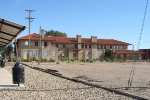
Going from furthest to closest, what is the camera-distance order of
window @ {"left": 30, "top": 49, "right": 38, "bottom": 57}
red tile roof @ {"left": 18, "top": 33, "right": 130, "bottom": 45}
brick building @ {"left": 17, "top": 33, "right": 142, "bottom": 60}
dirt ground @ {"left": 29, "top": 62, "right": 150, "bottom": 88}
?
1. red tile roof @ {"left": 18, "top": 33, "right": 130, "bottom": 45}
2. brick building @ {"left": 17, "top": 33, "right": 142, "bottom": 60}
3. window @ {"left": 30, "top": 49, "right": 38, "bottom": 57}
4. dirt ground @ {"left": 29, "top": 62, "right": 150, "bottom": 88}

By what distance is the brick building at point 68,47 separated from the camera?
107m


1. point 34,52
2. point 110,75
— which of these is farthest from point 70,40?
A: point 110,75

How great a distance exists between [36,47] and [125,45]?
3864 centimetres

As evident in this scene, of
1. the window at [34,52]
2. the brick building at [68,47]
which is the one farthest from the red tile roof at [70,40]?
the window at [34,52]

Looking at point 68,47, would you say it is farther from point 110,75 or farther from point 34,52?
point 110,75

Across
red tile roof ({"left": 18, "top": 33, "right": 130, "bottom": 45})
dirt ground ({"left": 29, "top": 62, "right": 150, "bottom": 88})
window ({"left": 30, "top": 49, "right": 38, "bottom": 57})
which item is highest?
red tile roof ({"left": 18, "top": 33, "right": 130, "bottom": 45})

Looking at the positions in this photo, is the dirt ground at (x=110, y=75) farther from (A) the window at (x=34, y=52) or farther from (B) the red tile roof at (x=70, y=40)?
(B) the red tile roof at (x=70, y=40)

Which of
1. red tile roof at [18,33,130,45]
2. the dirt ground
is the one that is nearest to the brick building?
red tile roof at [18,33,130,45]

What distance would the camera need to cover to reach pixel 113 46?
13100cm

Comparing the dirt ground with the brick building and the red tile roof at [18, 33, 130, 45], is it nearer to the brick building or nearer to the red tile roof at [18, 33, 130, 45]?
the brick building

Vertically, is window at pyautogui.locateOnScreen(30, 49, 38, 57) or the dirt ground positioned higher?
window at pyautogui.locateOnScreen(30, 49, 38, 57)

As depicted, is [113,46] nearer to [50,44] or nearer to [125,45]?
[125,45]

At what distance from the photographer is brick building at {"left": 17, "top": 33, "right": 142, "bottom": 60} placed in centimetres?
10656

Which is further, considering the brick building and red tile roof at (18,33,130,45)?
red tile roof at (18,33,130,45)
